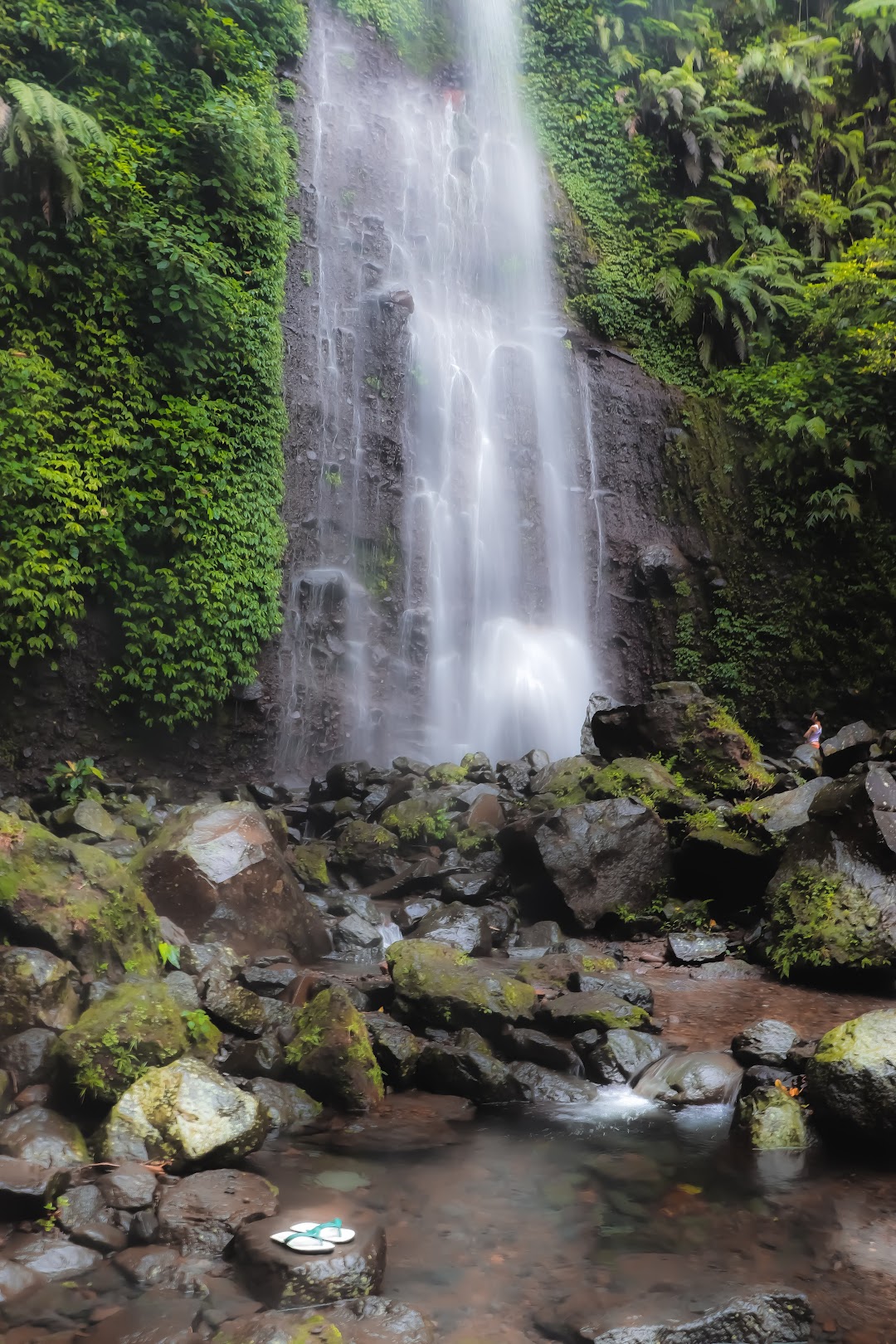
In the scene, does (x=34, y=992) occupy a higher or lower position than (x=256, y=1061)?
higher

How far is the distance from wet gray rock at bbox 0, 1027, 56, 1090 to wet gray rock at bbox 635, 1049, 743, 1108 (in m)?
3.09

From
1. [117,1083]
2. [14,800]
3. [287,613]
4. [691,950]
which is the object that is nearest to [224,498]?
[287,613]

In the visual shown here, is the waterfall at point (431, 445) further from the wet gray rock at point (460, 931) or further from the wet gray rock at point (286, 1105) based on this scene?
the wet gray rock at point (286, 1105)

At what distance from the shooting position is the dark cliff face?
11.9 m

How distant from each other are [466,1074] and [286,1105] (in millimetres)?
990

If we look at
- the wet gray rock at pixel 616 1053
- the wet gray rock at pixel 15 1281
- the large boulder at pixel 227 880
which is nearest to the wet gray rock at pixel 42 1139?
the wet gray rock at pixel 15 1281

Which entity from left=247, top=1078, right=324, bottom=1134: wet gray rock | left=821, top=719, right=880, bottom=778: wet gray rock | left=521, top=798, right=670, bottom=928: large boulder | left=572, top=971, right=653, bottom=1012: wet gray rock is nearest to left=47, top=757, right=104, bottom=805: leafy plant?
left=521, top=798, right=670, bottom=928: large boulder

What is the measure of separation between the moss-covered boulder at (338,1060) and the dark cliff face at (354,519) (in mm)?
7046

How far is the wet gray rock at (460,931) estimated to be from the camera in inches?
291

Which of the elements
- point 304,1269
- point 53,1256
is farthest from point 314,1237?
point 53,1256

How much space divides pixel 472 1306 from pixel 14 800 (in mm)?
7486

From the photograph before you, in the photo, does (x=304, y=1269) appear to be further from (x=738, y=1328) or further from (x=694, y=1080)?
(x=694, y=1080)

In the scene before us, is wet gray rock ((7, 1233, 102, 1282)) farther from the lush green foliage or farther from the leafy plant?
the lush green foliage

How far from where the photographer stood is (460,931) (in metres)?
7.48
